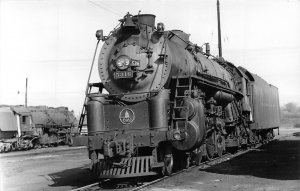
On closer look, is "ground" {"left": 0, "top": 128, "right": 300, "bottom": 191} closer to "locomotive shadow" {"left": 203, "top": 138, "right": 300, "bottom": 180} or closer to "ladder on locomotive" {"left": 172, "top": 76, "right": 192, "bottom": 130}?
"locomotive shadow" {"left": 203, "top": 138, "right": 300, "bottom": 180}

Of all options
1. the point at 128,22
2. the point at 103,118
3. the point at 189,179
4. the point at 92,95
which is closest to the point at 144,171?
the point at 189,179

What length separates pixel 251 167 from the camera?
1065cm

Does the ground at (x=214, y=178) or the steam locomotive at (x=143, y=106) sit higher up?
the steam locomotive at (x=143, y=106)

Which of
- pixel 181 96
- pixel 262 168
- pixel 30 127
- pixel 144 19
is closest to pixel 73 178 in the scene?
pixel 181 96

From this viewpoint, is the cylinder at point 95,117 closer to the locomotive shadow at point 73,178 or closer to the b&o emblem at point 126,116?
the b&o emblem at point 126,116

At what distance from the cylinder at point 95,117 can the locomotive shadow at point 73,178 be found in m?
1.05

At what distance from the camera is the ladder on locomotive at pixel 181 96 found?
29.2 ft

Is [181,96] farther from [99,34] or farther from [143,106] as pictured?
[99,34]

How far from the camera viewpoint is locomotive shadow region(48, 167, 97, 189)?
936cm

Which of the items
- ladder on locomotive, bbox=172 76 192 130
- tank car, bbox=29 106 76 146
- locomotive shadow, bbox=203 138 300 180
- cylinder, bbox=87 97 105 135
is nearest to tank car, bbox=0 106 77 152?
tank car, bbox=29 106 76 146

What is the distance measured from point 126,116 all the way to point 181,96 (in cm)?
141

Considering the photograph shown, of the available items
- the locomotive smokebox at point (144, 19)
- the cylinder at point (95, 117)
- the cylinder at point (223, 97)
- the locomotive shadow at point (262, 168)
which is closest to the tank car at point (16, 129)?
the cylinder at point (223, 97)

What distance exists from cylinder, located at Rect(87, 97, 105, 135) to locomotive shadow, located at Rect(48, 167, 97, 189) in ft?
3.46

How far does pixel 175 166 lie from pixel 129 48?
3581mm
